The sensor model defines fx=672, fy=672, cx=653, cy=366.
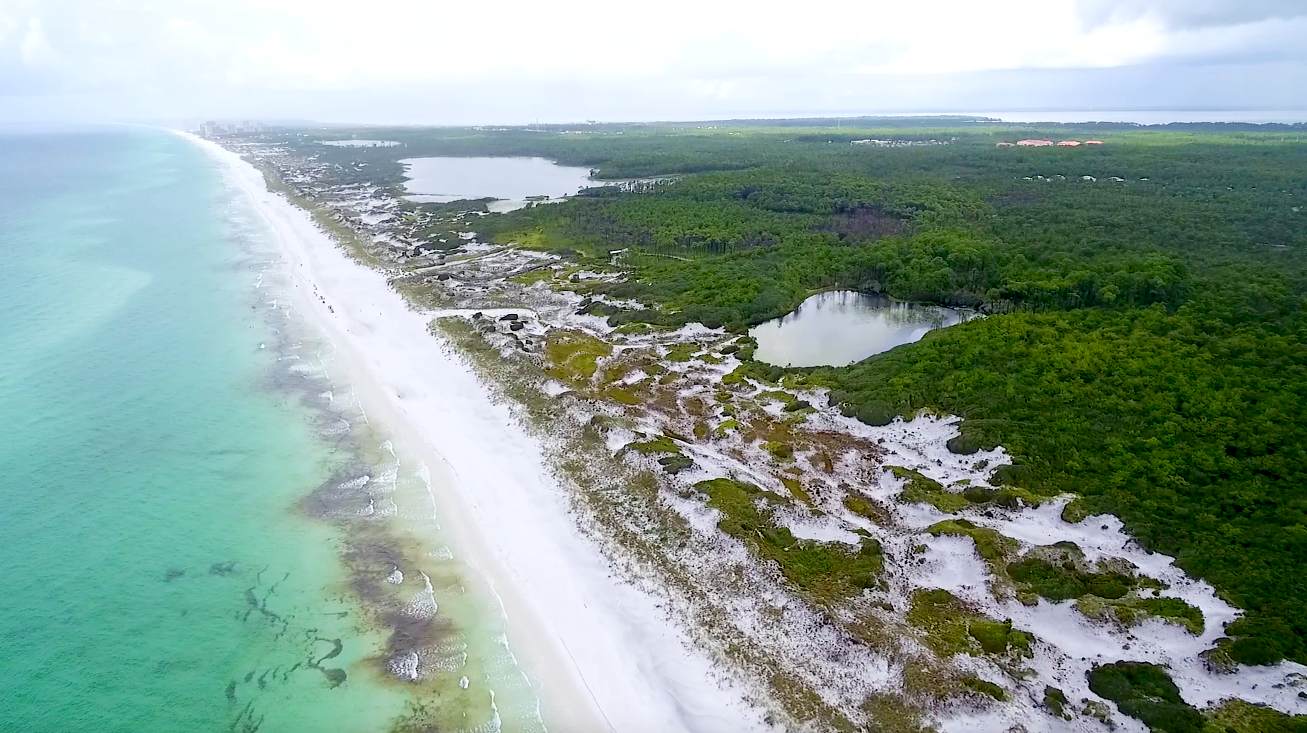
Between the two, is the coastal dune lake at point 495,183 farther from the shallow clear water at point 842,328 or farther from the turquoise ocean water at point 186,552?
the turquoise ocean water at point 186,552

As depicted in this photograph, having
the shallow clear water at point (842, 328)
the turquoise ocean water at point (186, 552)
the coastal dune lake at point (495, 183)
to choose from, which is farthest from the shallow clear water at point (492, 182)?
the shallow clear water at point (842, 328)

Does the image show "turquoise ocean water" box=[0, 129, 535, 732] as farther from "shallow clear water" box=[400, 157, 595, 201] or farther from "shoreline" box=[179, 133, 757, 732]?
"shallow clear water" box=[400, 157, 595, 201]

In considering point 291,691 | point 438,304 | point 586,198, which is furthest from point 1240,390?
point 586,198

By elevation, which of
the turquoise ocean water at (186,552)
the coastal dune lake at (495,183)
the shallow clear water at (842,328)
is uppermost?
the coastal dune lake at (495,183)

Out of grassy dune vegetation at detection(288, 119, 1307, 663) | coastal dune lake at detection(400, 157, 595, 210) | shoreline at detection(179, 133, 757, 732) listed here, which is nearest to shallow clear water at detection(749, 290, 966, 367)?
grassy dune vegetation at detection(288, 119, 1307, 663)

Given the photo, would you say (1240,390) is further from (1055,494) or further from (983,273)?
(983,273)

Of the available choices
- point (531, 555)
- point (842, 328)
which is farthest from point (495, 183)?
point (531, 555)
